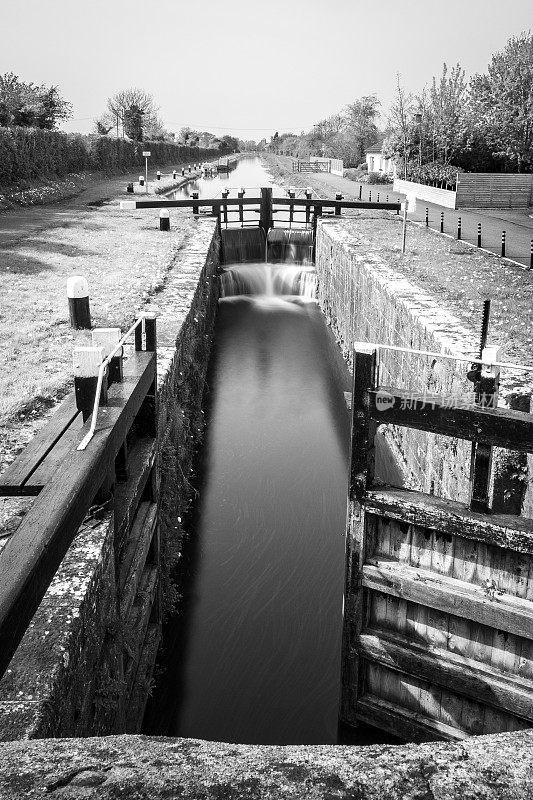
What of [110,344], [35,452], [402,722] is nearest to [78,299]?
[110,344]

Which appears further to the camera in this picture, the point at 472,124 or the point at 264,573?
the point at 472,124

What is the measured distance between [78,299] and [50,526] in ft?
13.9

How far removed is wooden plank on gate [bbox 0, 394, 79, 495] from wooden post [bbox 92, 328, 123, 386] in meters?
0.34

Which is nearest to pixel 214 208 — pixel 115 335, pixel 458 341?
pixel 458 341

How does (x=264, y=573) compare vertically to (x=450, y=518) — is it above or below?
below

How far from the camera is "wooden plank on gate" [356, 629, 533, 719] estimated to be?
4445mm

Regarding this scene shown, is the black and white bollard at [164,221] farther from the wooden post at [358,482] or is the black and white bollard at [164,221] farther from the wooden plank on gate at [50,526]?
the wooden post at [358,482]

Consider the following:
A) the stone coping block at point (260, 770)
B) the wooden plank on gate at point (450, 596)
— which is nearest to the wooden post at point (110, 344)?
the wooden plank on gate at point (450, 596)

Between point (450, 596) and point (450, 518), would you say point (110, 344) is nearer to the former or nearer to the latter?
point (450, 518)

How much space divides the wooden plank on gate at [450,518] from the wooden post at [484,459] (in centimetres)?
7

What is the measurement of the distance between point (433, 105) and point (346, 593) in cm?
3758

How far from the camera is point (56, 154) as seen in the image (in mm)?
34344

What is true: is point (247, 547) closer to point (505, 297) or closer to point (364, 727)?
point (364, 727)

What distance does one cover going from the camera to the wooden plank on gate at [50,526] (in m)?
2.64
